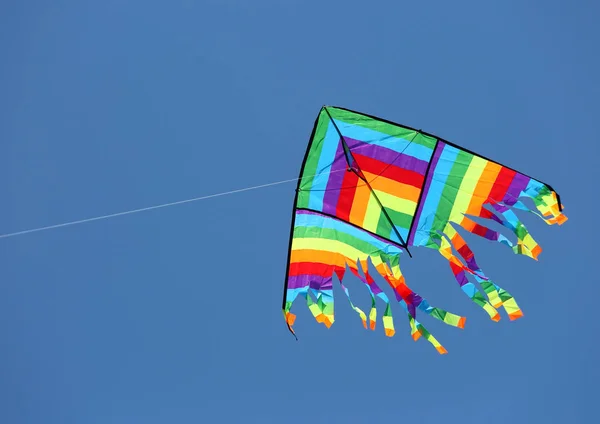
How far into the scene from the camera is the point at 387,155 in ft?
30.1

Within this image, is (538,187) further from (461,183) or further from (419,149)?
(419,149)

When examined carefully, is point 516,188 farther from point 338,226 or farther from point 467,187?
point 338,226

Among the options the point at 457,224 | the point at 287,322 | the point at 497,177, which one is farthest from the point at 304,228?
the point at 497,177

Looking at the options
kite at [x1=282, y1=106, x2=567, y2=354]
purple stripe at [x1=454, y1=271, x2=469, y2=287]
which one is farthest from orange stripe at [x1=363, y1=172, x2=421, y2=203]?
purple stripe at [x1=454, y1=271, x2=469, y2=287]

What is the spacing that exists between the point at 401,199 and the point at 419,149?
0.69 m

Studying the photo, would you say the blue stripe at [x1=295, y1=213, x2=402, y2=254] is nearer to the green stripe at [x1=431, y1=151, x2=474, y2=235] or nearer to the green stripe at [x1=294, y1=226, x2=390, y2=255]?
the green stripe at [x1=294, y1=226, x2=390, y2=255]

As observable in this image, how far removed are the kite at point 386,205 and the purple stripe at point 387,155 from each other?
13mm

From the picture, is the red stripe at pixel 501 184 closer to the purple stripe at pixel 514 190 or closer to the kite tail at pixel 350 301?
the purple stripe at pixel 514 190

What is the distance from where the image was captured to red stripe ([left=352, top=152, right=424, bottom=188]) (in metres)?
9.11

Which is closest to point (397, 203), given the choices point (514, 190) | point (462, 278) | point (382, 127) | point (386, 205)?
point (386, 205)

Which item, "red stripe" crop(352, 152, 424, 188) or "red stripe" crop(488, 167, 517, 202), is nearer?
"red stripe" crop(488, 167, 517, 202)

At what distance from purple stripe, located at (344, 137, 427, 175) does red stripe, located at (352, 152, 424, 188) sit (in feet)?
0.14

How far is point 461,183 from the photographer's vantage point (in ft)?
29.2

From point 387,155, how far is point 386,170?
20cm
